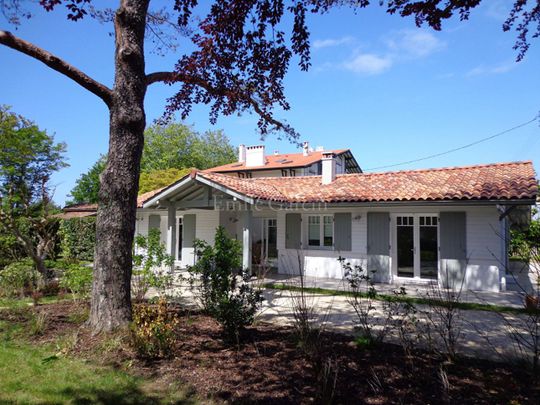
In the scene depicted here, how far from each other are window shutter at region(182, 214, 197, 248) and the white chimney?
15.2 meters

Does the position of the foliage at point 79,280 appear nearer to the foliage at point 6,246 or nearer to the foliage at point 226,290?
the foliage at point 226,290

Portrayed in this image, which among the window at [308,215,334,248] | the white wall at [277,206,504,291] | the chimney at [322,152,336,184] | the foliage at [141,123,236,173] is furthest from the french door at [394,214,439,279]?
the foliage at [141,123,236,173]

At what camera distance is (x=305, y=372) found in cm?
441

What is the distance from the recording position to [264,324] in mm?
7023

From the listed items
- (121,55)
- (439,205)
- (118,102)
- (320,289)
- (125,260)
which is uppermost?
(121,55)

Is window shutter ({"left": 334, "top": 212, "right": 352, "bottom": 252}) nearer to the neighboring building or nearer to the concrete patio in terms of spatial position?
the concrete patio

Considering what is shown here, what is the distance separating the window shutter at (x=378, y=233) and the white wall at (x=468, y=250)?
0.20 m

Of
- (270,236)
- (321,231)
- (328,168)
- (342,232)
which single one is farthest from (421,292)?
(270,236)

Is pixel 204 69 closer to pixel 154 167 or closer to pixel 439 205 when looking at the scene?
pixel 439 205

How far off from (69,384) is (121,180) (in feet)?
10.4

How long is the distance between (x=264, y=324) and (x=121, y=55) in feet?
18.7

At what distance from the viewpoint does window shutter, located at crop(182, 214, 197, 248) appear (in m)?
17.5

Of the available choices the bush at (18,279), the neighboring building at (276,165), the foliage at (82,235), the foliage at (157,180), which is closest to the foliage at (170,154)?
the foliage at (157,180)

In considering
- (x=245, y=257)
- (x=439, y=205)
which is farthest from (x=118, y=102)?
(x=439, y=205)
